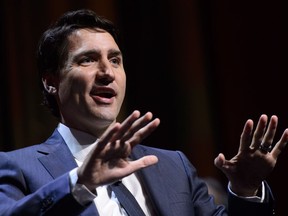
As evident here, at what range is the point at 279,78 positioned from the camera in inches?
78.1

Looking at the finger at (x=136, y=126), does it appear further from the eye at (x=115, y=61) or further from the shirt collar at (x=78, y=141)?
the eye at (x=115, y=61)

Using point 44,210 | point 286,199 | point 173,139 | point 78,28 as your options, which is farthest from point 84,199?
point 286,199

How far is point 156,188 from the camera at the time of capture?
1.48 meters

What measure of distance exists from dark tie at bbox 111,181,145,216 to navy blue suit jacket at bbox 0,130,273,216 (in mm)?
60

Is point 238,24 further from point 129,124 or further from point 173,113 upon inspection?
point 129,124

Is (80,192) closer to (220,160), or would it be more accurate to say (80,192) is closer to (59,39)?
(220,160)

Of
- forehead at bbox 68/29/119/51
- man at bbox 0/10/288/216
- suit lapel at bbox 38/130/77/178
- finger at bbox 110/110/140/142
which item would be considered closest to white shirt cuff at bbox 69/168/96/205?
man at bbox 0/10/288/216

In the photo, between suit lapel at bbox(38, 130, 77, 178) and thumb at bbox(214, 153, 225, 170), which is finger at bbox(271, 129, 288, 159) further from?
suit lapel at bbox(38, 130, 77, 178)

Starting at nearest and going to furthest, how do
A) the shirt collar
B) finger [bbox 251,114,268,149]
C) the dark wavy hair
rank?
1. finger [bbox 251,114,268,149]
2. the shirt collar
3. the dark wavy hair

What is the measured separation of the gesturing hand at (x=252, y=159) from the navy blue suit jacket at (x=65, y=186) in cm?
5

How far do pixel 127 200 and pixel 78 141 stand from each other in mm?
244

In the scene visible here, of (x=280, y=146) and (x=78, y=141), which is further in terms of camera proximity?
(x=78, y=141)

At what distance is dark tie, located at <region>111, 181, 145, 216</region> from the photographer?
140 centimetres

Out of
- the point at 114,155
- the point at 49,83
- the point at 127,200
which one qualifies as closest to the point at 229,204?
the point at 127,200
